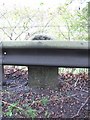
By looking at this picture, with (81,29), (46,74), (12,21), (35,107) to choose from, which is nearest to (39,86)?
(46,74)

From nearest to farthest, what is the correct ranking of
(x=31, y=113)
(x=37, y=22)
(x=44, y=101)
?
(x=31, y=113)
(x=44, y=101)
(x=37, y=22)

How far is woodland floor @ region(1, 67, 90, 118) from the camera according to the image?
232cm

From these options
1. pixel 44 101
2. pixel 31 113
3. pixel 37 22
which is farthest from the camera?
pixel 37 22

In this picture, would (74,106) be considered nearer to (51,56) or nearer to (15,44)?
(51,56)

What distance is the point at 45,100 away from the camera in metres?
2.49

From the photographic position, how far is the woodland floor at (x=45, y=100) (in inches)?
91.4

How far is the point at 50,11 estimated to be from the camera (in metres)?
3.79

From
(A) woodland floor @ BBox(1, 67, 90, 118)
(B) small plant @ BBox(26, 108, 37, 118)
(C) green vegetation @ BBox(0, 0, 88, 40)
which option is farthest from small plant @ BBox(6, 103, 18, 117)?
(C) green vegetation @ BBox(0, 0, 88, 40)

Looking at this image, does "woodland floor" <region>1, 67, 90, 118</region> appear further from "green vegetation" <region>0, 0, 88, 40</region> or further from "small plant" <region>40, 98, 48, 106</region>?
"green vegetation" <region>0, 0, 88, 40</region>

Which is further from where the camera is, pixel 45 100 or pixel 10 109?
pixel 45 100

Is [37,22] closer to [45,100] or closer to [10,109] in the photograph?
[45,100]

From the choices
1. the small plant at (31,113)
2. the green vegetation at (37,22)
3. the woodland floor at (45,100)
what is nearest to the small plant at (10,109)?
the woodland floor at (45,100)

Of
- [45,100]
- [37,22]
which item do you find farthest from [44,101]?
[37,22]

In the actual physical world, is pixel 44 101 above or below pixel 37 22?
below
